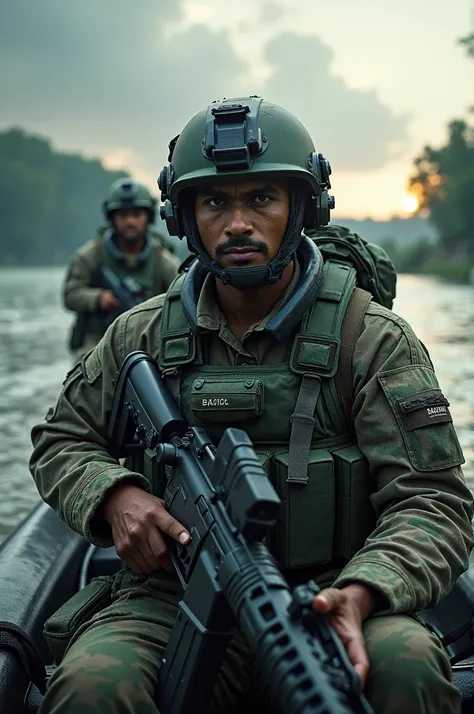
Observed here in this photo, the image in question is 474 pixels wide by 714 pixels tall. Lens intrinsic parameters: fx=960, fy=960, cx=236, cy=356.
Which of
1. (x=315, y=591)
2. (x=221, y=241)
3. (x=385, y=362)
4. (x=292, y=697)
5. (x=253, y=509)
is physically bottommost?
(x=292, y=697)

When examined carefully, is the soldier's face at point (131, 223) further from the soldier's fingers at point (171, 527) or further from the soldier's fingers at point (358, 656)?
the soldier's fingers at point (358, 656)

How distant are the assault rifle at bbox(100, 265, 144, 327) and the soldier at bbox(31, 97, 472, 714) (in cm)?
480

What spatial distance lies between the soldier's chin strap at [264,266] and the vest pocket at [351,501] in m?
0.54

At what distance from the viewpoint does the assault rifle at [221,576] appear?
72.6 inches

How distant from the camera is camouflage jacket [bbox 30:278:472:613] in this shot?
2.32 metres

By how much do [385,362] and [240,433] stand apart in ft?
1.95

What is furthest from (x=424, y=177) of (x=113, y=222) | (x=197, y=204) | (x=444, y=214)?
(x=197, y=204)

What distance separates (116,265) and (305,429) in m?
5.78

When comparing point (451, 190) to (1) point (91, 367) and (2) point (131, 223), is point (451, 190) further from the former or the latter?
(1) point (91, 367)

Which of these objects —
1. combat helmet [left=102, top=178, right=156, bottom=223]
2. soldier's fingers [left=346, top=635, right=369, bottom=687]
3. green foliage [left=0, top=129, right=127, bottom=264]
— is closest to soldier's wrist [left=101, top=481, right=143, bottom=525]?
soldier's fingers [left=346, top=635, right=369, bottom=687]

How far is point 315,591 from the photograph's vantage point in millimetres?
1960

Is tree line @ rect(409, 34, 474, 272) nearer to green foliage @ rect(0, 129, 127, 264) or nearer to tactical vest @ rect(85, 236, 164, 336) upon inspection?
green foliage @ rect(0, 129, 127, 264)

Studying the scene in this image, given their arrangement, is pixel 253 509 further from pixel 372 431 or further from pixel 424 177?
pixel 424 177

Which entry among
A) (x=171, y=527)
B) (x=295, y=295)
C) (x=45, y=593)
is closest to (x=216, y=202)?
(x=295, y=295)
